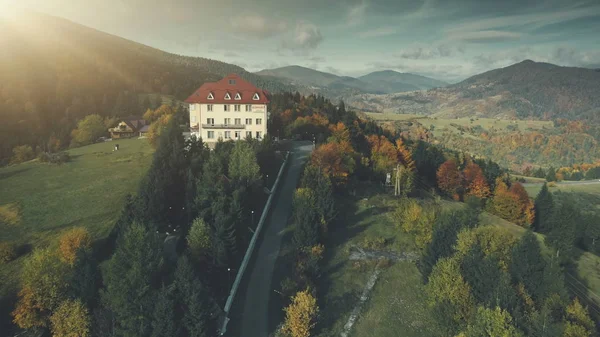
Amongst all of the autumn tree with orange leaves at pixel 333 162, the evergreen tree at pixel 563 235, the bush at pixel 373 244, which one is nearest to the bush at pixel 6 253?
the bush at pixel 373 244

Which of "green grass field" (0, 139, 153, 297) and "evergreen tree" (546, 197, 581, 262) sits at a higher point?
"green grass field" (0, 139, 153, 297)

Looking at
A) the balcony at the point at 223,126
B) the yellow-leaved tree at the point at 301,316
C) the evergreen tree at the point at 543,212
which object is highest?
the balcony at the point at 223,126

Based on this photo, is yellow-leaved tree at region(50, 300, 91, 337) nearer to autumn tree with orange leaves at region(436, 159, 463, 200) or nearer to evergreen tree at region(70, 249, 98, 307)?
evergreen tree at region(70, 249, 98, 307)

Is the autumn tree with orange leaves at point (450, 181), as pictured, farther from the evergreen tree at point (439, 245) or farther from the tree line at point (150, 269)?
the tree line at point (150, 269)

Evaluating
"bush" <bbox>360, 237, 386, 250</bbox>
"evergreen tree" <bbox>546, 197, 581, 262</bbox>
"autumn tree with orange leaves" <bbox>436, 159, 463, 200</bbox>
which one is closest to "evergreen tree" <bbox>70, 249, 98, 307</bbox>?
"bush" <bbox>360, 237, 386, 250</bbox>

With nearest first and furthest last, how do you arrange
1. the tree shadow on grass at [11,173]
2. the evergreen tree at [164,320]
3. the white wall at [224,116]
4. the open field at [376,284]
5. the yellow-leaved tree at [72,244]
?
the evergreen tree at [164,320] → the open field at [376,284] → the yellow-leaved tree at [72,244] → the tree shadow on grass at [11,173] → the white wall at [224,116]

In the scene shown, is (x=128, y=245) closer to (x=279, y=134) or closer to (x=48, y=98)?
(x=279, y=134)

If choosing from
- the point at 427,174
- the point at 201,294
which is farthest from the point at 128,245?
the point at 427,174
